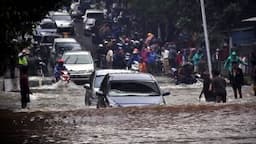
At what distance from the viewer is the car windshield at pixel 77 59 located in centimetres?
3278

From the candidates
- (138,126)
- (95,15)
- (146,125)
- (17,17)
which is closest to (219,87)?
(146,125)

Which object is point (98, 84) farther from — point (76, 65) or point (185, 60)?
point (185, 60)

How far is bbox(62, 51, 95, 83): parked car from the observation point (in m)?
31.3

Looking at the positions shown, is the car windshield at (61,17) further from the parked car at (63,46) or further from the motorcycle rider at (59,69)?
the motorcycle rider at (59,69)

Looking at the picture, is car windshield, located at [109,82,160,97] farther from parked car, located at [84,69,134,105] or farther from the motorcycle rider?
the motorcycle rider

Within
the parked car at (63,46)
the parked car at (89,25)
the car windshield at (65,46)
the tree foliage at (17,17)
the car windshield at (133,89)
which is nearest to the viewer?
the tree foliage at (17,17)

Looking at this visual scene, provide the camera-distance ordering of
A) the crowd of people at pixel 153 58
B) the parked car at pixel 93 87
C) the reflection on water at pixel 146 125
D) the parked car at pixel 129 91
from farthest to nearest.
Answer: the crowd of people at pixel 153 58 < the parked car at pixel 93 87 < the parked car at pixel 129 91 < the reflection on water at pixel 146 125

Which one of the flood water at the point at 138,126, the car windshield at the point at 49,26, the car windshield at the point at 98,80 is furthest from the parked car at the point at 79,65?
the flood water at the point at 138,126

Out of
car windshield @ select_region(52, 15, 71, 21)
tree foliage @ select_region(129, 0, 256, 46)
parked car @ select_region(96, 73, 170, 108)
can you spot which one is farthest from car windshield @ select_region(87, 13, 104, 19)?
parked car @ select_region(96, 73, 170, 108)

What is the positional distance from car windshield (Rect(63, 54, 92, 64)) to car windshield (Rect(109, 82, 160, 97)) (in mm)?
15716

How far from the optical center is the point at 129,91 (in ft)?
54.6

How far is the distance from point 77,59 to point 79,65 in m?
0.85

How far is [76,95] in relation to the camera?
1012 inches

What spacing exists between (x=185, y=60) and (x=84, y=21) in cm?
2228
